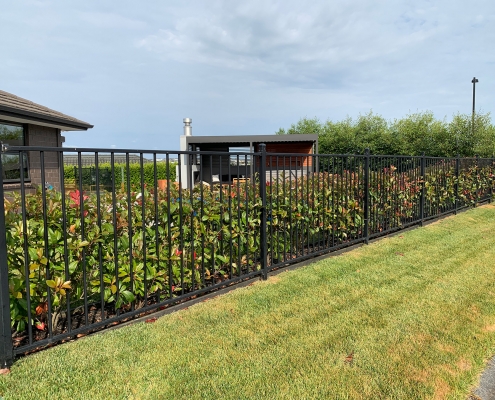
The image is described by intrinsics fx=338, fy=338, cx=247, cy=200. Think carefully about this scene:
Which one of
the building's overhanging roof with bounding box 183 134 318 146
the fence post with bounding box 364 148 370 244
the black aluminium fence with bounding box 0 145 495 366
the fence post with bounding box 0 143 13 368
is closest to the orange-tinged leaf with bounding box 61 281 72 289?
the black aluminium fence with bounding box 0 145 495 366

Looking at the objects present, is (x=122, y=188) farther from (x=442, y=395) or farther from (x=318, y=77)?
(x=318, y=77)

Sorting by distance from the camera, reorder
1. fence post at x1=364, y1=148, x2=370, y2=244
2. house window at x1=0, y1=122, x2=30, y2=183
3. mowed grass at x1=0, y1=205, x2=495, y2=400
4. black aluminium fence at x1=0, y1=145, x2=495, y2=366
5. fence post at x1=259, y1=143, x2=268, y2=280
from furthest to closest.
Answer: house window at x1=0, y1=122, x2=30, y2=183 → fence post at x1=364, y1=148, x2=370, y2=244 → fence post at x1=259, y1=143, x2=268, y2=280 → black aluminium fence at x1=0, y1=145, x2=495, y2=366 → mowed grass at x1=0, y1=205, x2=495, y2=400

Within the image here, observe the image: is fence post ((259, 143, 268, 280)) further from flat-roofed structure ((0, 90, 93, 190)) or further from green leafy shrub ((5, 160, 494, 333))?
flat-roofed structure ((0, 90, 93, 190))

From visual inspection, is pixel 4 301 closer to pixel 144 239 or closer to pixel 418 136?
pixel 144 239

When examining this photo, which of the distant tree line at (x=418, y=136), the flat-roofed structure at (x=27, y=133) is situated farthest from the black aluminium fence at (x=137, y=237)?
the distant tree line at (x=418, y=136)

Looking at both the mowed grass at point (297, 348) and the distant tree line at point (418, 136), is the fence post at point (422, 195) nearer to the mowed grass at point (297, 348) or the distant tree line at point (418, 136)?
the mowed grass at point (297, 348)

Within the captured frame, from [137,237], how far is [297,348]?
5.31 feet

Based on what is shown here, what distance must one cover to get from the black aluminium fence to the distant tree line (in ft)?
53.6

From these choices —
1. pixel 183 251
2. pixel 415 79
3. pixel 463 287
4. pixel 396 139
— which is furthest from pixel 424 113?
pixel 183 251

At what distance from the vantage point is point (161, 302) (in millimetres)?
3109

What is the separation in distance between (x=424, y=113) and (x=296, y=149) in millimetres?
9691

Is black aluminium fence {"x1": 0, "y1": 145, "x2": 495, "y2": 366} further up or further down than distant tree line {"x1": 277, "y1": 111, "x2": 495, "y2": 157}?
further down

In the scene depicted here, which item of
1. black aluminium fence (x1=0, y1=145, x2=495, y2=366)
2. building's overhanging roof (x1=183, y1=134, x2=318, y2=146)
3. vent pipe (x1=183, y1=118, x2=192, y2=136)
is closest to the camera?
black aluminium fence (x1=0, y1=145, x2=495, y2=366)

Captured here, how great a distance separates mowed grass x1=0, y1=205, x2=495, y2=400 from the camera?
2.04 metres
